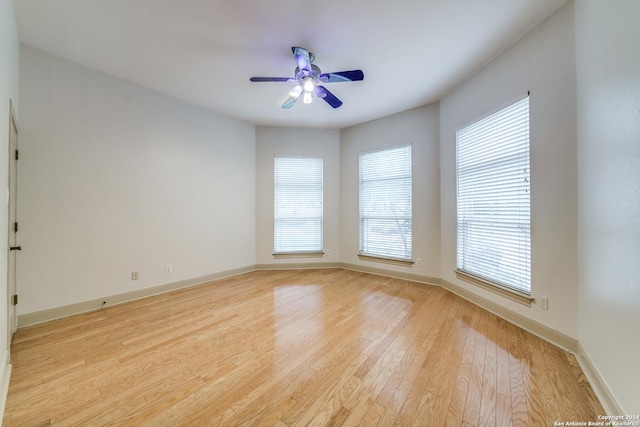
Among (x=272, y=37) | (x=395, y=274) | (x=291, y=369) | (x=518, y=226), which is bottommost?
(x=291, y=369)

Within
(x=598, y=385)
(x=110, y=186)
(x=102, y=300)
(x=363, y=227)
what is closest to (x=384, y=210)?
(x=363, y=227)

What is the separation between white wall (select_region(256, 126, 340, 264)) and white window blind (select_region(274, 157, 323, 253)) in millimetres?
118

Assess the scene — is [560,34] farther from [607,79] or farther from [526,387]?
[526,387]

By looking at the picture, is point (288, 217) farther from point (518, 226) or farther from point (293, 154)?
point (518, 226)

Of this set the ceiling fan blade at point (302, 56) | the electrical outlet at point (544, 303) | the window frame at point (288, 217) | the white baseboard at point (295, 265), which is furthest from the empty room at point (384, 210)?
the window frame at point (288, 217)

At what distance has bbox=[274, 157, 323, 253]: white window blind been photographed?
4.65 m

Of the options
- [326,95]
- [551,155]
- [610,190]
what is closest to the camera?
[610,190]

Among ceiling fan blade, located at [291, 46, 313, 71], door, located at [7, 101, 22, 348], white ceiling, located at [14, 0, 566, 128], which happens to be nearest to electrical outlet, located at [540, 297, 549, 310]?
white ceiling, located at [14, 0, 566, 128]

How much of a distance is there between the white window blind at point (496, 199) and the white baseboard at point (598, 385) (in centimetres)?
60

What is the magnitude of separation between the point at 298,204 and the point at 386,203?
172 cm

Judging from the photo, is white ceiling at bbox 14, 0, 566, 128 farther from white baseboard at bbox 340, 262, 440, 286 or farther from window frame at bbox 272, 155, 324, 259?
white baseboard at bbox 340, 262, 440, 286

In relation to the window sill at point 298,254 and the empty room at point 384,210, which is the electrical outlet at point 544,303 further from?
the window sill at point 298,254

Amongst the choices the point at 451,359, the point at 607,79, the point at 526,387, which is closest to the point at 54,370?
the point at 451,359

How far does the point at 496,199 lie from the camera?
2.63 metres
